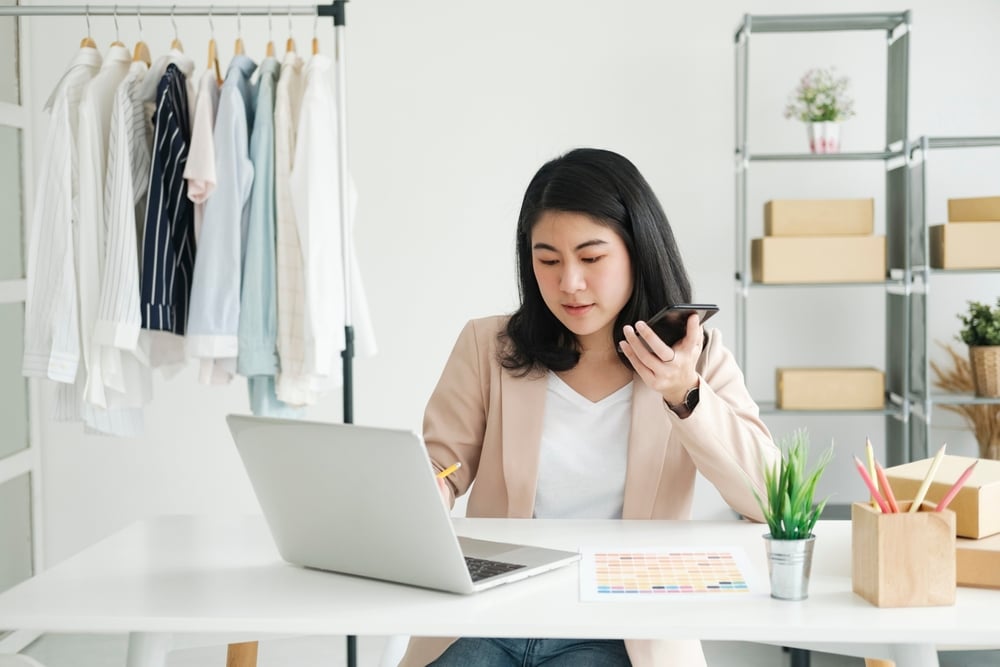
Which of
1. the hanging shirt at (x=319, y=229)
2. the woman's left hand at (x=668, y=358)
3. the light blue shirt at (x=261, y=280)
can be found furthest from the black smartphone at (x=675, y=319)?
the light blue shirt at (x=261, y=280)

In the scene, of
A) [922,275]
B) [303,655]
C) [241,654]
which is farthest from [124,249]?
[922,275]

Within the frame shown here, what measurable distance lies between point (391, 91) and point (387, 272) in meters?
0.61

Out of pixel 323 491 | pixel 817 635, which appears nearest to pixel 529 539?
pixel 323 491

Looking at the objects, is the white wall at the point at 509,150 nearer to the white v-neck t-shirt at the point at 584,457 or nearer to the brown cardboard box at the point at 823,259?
the brown cardboard box at the point at 823,259

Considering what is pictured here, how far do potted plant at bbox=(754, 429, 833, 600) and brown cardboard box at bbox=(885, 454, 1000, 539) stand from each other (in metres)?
0.18

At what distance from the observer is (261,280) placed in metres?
2.77

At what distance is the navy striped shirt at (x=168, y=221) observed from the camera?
2695mm

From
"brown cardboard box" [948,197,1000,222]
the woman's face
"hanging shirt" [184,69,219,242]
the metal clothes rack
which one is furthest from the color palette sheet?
"brown cardboard box" [948,197,1000,222]

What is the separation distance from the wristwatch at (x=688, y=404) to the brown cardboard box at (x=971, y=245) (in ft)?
6.35

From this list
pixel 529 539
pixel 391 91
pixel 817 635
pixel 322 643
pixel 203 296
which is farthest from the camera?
pixel 391 91

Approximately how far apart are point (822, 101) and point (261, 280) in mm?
1864

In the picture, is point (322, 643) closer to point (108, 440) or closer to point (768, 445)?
Result: point (108, 440)

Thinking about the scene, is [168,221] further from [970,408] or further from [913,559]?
[970,408]

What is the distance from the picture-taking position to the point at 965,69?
3.70m
